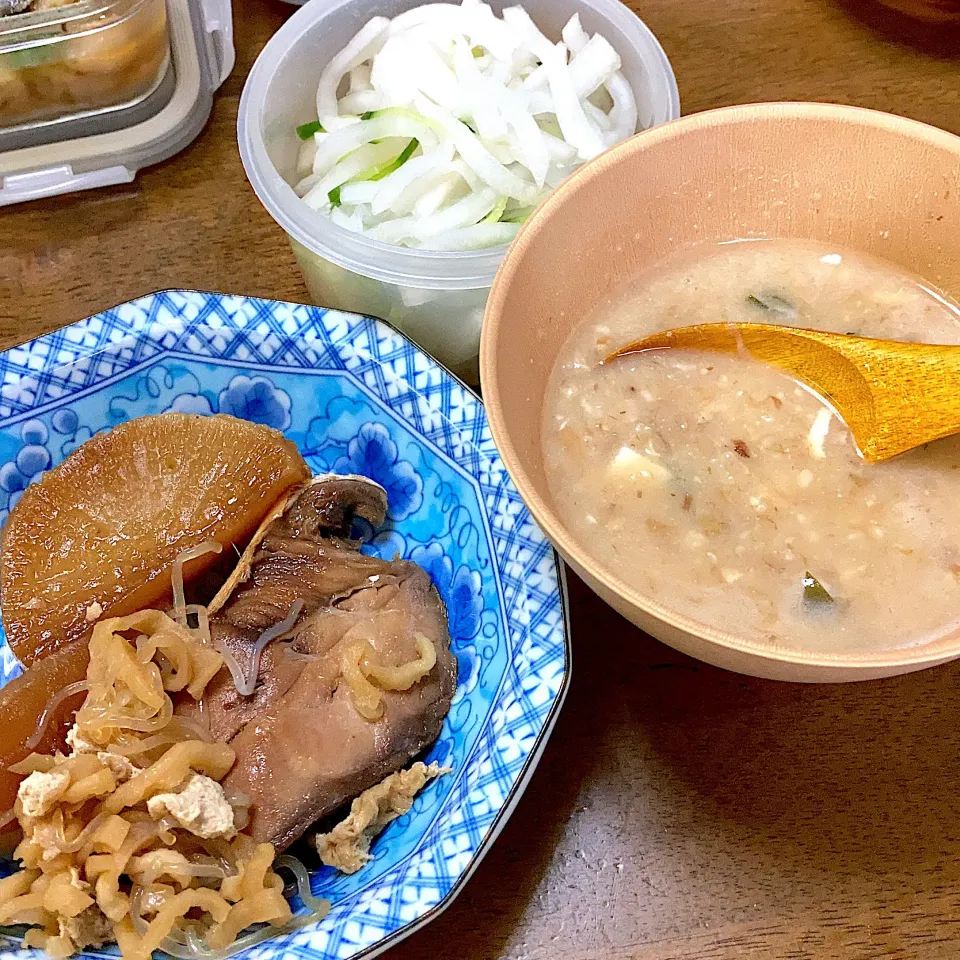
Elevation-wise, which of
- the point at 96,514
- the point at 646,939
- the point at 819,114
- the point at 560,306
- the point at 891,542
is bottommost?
the point at 646,939

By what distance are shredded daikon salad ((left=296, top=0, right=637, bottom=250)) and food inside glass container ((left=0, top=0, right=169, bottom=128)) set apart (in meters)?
0.32

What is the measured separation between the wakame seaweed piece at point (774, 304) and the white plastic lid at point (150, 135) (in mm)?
1042

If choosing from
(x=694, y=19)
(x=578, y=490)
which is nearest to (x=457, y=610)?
(x=578, y=490)

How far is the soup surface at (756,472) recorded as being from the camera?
0.96m

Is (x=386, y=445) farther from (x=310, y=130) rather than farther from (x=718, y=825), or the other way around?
(x=718, y=825)

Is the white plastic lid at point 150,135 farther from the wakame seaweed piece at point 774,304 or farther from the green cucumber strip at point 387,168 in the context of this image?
the wakame seaweed piece at point 774,304

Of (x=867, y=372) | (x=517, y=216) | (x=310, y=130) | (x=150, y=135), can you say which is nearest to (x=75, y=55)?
(x=150, y=135)

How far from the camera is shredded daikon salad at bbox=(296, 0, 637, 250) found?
1343mm

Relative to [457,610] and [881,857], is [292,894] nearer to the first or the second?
[457,610]

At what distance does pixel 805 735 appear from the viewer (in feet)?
3.72

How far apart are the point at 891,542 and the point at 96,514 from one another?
0.95 meters

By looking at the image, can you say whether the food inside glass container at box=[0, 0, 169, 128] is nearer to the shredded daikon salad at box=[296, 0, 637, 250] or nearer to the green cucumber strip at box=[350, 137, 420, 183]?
the shredded daikon salad at box=[296, 0, 637, 250]

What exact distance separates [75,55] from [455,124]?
63cm

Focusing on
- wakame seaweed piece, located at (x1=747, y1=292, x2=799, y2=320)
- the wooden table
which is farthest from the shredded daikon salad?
the wooden table
